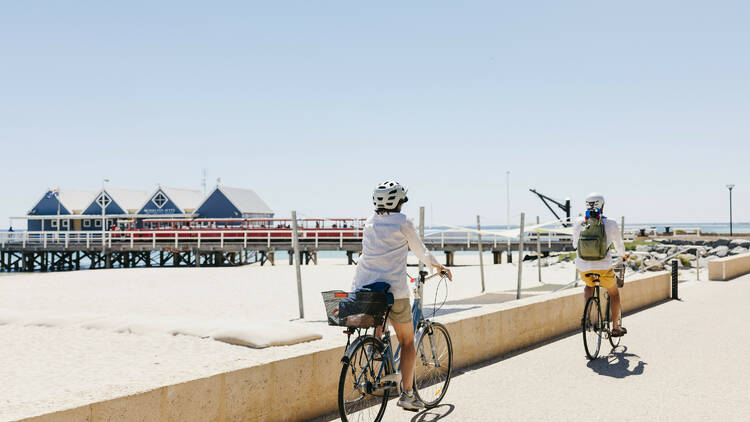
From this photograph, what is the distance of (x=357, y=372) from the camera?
432 centimetres

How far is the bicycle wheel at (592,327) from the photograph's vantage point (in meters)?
6.77

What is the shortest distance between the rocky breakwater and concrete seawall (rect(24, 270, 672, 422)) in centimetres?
1227

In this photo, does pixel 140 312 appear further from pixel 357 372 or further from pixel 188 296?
pixel 357 372

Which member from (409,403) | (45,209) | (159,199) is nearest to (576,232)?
(409,403)

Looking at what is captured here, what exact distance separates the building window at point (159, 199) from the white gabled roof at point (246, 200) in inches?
262

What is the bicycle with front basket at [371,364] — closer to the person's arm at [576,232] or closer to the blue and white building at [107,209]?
the person's arm at [576,232]

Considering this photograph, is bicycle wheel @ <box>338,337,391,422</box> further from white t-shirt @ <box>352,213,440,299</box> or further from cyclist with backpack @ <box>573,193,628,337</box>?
cyclist with backpack @ <box>573,193,628,337</box>

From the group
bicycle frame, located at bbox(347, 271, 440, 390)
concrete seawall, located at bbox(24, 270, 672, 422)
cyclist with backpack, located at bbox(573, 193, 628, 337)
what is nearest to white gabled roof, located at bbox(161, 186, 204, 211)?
concrete seawall, located at bbox(24, 270, 672, 422)

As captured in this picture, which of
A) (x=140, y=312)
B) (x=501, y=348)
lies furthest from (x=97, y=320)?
(x=501, y=348)

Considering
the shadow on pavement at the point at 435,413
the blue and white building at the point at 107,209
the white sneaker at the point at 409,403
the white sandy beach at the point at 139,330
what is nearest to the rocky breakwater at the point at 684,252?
the white sandy beach at the point at 139,330

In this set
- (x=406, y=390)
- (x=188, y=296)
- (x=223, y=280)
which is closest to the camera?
(x=406, y=390)

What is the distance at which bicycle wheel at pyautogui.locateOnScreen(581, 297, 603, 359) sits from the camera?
6775 millimetres

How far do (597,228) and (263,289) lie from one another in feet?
50.4

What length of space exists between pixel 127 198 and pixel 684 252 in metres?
45.7
